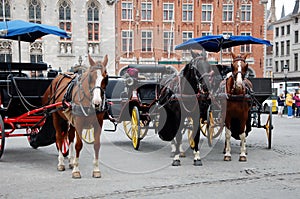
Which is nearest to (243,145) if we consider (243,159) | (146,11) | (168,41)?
(243,159)

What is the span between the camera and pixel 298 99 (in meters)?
20.7

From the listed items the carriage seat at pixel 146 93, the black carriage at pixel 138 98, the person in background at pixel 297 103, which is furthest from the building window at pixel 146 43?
the person in background at pixel 297 103

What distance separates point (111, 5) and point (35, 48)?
6.57 metres

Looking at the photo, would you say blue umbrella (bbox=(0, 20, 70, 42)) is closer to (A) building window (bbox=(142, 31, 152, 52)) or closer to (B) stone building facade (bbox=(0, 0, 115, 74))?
(A) building window (bbox=(142, 31, 152, 52))

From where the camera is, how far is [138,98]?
9.26m

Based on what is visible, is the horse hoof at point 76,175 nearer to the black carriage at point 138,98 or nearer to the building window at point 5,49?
the black carriage at point 138,98

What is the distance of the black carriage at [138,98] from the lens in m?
8.70

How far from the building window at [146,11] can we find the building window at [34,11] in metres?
8.16

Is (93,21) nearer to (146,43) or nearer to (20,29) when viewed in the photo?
(20,29)

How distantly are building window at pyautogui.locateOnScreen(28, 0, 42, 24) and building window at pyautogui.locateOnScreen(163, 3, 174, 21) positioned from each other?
996 cm

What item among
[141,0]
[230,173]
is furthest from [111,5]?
[230,173]

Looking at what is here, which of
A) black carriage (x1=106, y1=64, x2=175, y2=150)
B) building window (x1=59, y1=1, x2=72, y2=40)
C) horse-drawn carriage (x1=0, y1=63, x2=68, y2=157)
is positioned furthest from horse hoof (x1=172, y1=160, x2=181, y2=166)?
building window (x1=59, y1=1, x2=72, y2=40)

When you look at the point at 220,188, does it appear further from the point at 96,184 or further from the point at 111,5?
the point at 111,5

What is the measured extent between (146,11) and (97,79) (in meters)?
27.8
